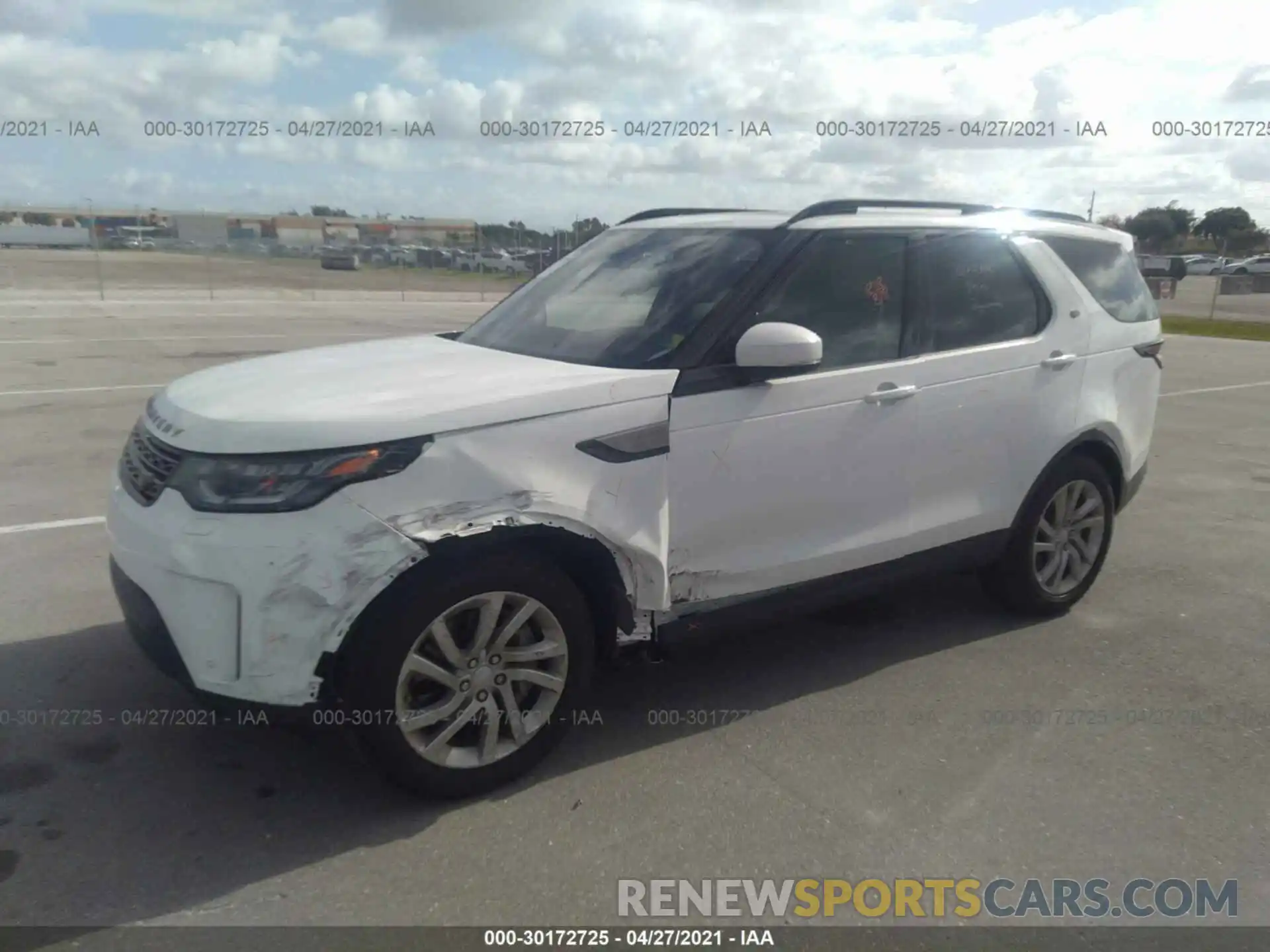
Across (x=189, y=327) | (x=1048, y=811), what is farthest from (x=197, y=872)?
(x=189, y=327)

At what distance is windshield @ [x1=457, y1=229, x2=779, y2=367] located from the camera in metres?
3.91

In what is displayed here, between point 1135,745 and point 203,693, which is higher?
point 203,693

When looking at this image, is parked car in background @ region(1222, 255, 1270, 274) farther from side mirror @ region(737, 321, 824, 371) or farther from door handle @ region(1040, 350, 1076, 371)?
side mirror @ region(737, 321, 824, 371)

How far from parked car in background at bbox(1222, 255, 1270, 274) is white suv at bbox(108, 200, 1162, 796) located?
56370mm

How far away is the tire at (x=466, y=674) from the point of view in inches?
123

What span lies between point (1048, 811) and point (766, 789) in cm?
93

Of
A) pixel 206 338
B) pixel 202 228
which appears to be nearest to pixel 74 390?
pixel 206 338

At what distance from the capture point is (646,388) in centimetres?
359

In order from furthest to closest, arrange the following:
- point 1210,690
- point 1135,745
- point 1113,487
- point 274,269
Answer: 1. point 274,269
2. point 1113,487
3. point 1210,690
4. point 1135,745

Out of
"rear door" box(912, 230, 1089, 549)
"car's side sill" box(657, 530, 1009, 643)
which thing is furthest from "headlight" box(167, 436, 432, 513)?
"rear door" box(912, 230, 1089, 549)

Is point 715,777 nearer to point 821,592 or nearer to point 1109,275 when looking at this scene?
point 821,592

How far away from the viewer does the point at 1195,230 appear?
224ft

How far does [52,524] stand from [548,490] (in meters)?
4.22

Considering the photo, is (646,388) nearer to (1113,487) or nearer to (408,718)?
(408,718)
